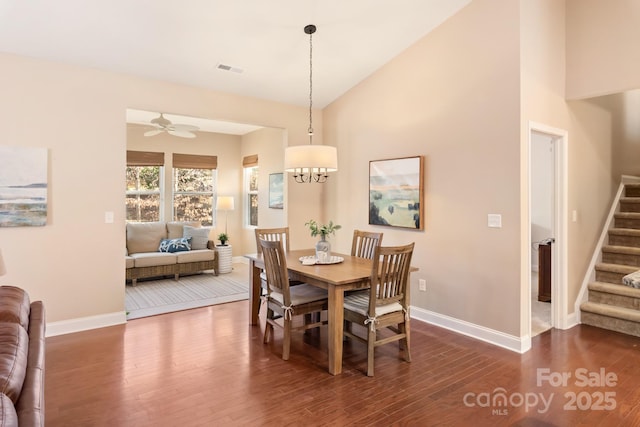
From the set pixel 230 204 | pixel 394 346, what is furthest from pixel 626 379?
pixel 230 204

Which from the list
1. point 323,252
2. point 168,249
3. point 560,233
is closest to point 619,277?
point 560,233

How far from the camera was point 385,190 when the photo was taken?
4.65 meters

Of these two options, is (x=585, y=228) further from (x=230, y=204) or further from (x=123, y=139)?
(x=230, y=204)

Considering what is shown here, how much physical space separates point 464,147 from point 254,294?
8.86 ft

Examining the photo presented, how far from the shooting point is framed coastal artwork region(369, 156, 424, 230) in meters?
4.25

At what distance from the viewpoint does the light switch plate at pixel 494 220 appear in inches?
139

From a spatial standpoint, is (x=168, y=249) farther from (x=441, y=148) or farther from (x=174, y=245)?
(x=441, y=148)

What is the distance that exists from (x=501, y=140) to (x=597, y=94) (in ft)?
4.20

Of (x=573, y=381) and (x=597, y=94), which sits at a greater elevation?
(x=597, y=94)

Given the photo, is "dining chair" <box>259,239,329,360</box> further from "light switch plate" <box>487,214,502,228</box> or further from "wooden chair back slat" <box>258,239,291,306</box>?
"light switch plate" <box>487,214,502,228</box>

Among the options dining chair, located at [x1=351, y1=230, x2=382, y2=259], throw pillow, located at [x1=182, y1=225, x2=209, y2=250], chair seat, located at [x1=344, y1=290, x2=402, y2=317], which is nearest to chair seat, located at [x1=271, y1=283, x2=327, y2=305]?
chair seat, located at [x1=344, y1=290, x2=402, y2=317]

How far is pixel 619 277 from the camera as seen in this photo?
435 centimetres

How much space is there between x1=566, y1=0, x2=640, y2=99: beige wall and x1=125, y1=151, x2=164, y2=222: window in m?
6.58

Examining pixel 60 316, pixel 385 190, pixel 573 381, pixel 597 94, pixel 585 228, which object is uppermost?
pixel 597 94
